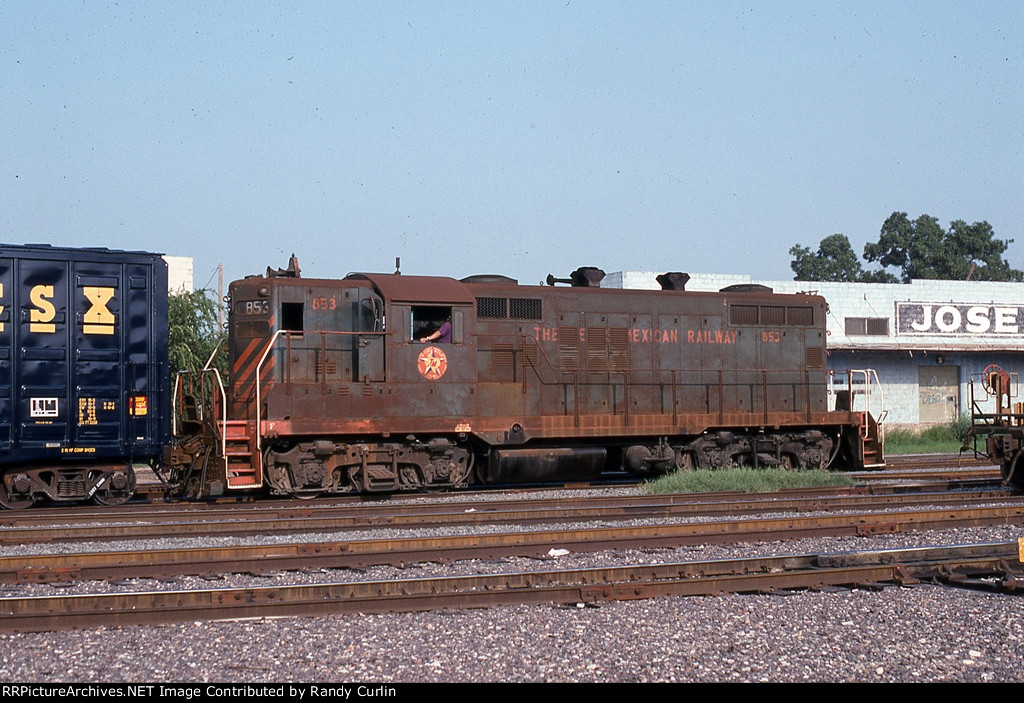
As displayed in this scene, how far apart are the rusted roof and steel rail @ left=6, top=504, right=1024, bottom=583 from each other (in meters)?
5.80

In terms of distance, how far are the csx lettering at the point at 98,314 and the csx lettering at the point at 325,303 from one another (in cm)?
272

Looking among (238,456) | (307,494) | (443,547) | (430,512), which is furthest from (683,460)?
(443,547)

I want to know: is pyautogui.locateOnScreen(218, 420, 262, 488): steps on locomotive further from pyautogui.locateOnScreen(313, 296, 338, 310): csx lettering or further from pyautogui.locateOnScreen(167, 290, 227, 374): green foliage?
pyautogui.locateOnScreen(167, 290, 227, 374): green foliage

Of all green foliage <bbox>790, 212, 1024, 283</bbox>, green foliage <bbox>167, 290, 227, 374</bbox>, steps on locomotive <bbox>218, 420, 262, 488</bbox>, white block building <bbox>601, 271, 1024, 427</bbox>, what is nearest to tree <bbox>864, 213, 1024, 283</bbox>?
green foliage <bbox>790, 212, 1024, 283</bbox>

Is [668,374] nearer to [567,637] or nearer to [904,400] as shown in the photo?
[567,637]

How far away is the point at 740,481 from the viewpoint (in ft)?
48.9

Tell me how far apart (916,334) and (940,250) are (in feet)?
104

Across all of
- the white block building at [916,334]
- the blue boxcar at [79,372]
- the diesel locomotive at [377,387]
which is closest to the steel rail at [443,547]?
the diesel locomotive at [377,387]

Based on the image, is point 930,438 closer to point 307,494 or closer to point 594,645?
point 307,494

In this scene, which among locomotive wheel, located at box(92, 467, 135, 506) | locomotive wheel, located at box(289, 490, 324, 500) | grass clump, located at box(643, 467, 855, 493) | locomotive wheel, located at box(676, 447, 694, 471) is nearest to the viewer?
locomotive wheel, located at box(92, 467, 135, 506)

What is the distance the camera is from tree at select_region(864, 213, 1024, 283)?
6038 cm

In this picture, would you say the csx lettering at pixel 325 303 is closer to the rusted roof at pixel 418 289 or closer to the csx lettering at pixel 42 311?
the rusted roof at pixel 418 289

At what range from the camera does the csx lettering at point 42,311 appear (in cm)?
1345

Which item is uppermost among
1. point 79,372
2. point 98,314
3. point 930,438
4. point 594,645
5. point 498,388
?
point 98,314
